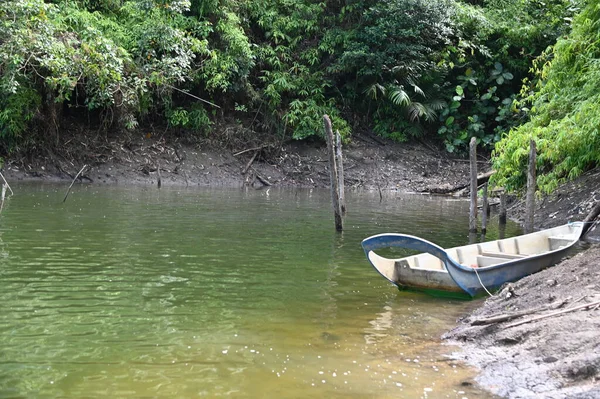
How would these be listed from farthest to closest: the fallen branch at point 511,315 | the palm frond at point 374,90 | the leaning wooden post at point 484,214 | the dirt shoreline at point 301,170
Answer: the palm frond at point 374,90 < the leaning wooden post at point 484,214 < the dirt shoreline at point 301,170 < the fallen branch at point 511,315

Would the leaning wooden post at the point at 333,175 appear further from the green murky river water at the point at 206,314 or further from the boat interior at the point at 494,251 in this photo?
the boat interior at the point at 494,251

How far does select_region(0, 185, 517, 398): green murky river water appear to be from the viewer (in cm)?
554

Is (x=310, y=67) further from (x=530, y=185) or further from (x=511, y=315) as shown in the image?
(x=511, y=315)

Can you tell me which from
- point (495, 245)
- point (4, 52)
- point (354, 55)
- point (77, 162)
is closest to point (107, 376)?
point (495, 245)

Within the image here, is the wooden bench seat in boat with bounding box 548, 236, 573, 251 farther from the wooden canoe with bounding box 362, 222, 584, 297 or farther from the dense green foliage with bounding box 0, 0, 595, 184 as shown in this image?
the dense green foliage with bounding box 0, 0, 595, 184

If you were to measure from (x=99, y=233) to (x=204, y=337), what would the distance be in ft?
21.7

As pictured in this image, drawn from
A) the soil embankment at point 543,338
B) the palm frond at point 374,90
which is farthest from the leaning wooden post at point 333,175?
the palm frond at point 374,90

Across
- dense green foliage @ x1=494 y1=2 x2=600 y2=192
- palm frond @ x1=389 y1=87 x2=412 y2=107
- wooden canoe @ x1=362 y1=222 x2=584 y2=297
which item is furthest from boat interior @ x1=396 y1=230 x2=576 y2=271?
palm frond @ x1=389 y1=87 x2=412 y2=107

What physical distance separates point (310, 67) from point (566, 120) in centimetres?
1641

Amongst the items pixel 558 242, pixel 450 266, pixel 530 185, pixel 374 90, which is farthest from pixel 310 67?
pixel 450 266

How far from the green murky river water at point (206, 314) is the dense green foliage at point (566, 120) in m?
2.28

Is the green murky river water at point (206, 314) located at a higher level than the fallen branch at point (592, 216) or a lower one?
lower

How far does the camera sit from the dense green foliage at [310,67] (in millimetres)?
23359

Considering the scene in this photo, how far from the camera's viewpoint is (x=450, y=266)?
8.51 metres
